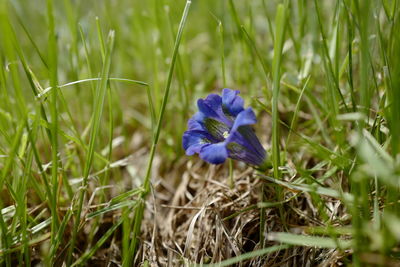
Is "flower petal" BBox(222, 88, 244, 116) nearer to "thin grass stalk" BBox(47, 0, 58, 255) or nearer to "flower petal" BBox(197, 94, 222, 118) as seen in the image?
"flower petal" BBox(197, 94, 222, 118)

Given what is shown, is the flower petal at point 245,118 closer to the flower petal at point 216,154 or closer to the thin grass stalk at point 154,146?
the flower petal at point 216,154

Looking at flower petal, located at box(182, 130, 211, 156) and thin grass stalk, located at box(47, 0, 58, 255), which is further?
flower petal, located at box(182, 130, 211, 156)

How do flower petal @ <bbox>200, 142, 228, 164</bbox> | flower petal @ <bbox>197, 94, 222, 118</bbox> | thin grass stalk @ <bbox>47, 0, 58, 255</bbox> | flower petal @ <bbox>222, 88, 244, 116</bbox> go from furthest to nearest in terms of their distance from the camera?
flower petal @ <bbox>197, 94, 222, 118</bbox>, flower petal @ <bbox>222, 88, 244, 116</bbox>, flower petal @ <bbox>200, 142, 228, 164</bbox>, thin grass stalk @ <bbox>47, 0, 58, 255</bbox>

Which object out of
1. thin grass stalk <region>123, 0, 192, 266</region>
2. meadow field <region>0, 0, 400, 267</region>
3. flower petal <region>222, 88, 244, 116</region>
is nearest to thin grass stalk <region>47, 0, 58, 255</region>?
meadow field <region>0, 0, 400, 267</region>

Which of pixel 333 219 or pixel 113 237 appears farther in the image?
pixel 113 237

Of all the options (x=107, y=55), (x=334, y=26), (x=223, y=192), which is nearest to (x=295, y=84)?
(x=334, y=26)

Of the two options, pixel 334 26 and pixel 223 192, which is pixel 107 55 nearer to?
pixel 223 192

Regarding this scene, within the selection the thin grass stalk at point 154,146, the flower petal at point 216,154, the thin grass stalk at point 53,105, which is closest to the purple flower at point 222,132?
the flower petal at point 216,154
